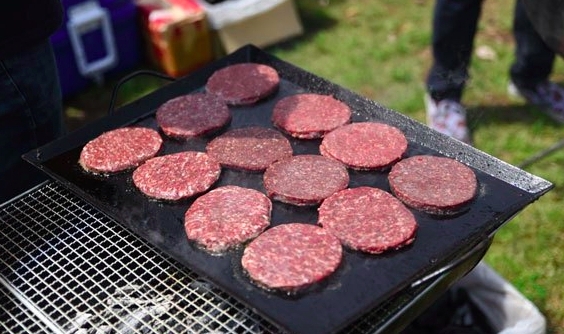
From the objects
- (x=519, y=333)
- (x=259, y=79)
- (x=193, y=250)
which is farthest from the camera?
(x=259, y=79)

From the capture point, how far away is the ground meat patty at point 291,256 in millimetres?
1785

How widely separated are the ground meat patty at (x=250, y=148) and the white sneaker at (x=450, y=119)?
6.04ft

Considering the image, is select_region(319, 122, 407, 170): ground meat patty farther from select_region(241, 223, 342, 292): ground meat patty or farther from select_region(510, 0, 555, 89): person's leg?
select_region(510, 0, 555, 89): person's leg

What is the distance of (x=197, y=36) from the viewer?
481cm

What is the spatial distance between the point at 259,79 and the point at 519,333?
1.40 meters

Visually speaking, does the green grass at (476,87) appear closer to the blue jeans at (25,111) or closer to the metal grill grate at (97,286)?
the metal grill grate at (97,286)

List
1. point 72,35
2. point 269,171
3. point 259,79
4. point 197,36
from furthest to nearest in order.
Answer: point 197,36 → point 72,35 → point 259,79 → point 269,171

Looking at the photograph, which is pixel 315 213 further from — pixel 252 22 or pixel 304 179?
pixel 252 22

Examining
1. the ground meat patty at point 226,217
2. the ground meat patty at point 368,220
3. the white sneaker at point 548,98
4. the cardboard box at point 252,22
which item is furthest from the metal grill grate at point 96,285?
the white sneaker at point 548,98

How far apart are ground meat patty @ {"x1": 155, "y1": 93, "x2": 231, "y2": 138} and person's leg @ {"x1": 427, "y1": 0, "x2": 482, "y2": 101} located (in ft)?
6.03

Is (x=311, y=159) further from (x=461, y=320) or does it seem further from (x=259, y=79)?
(x=461, y=320)

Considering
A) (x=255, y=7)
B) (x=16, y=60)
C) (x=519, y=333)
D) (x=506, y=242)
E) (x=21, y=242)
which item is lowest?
(x=506, y=242)

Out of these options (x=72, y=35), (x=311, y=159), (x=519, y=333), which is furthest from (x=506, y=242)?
(x=72, y=35)

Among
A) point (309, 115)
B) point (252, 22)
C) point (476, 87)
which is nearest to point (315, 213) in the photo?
point (309, 115)
